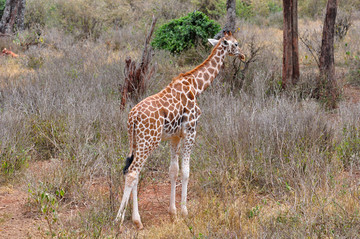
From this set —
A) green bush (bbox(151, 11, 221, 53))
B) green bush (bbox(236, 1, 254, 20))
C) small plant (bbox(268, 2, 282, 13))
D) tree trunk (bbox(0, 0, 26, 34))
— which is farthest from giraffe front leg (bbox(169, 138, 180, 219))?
small plant (bbox(268, 2, 282, 13))

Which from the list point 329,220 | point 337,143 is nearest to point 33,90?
point 337,143

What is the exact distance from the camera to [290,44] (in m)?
9.48

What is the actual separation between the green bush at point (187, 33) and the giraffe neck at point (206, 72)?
739cm

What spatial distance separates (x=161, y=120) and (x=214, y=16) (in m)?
15.7

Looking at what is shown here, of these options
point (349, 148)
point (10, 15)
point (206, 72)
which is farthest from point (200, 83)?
point (10, 15)

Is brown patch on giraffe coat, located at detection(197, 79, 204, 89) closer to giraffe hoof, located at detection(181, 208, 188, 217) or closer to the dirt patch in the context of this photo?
giraffe hoof, located at detection(181, 208, 188, 217)

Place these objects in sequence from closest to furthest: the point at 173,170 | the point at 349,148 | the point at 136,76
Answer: the point at 173,170, the point at 349,148, the point at 136,76

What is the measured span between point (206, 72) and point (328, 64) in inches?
200

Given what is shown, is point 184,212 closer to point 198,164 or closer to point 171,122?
point 171,122

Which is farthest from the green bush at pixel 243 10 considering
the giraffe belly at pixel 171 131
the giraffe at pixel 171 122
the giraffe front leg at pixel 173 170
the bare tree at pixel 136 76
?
the giraffe belly at pixel 171 131

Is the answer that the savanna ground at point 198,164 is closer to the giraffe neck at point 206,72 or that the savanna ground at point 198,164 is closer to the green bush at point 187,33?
the giraffe neck at point 206,72

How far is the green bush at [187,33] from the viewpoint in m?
12.7

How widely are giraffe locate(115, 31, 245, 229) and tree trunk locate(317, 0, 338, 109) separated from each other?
14.5 feet

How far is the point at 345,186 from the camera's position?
467 cm
